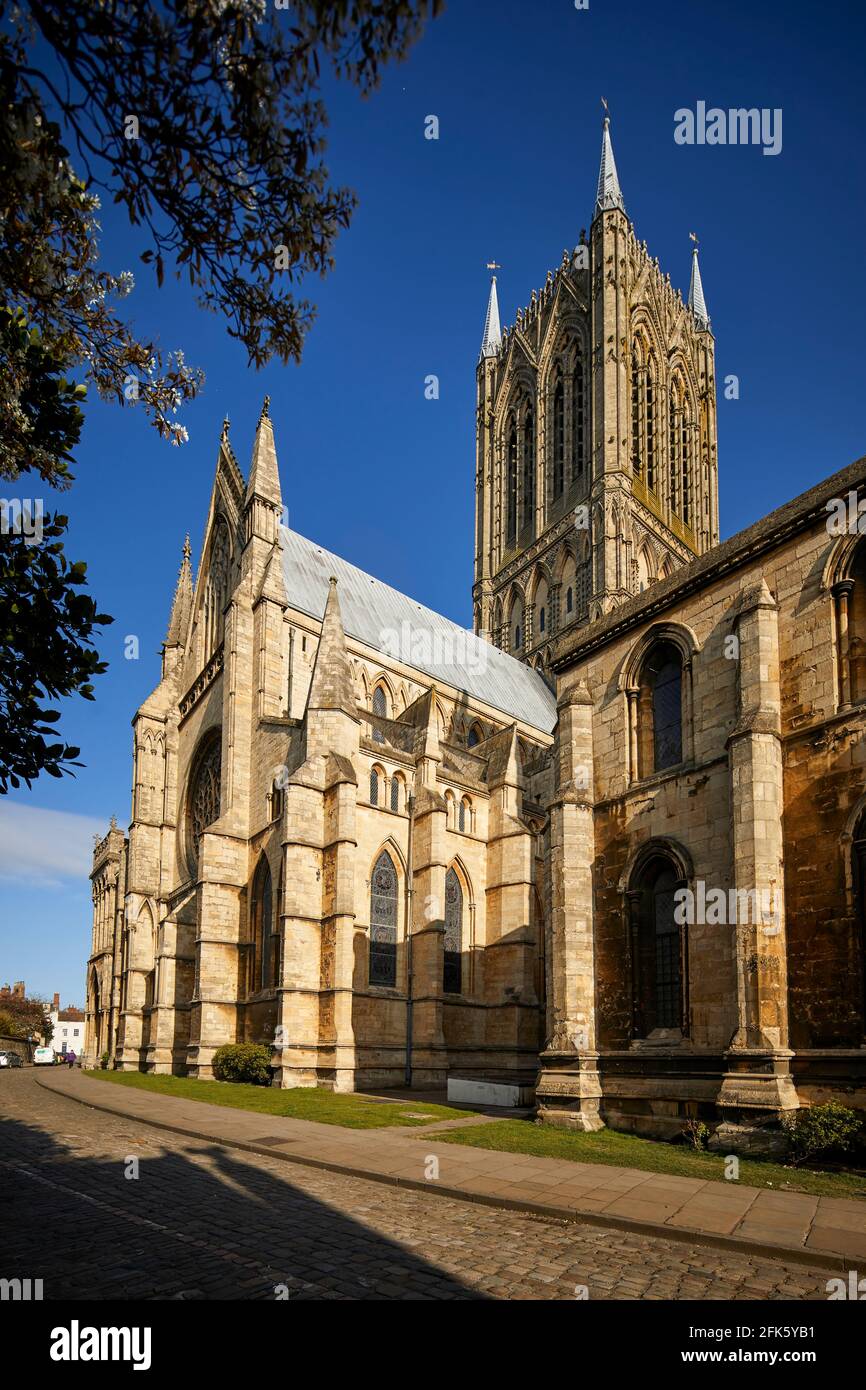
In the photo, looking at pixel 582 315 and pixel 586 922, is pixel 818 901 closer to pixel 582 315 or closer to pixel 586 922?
pixel 586 922

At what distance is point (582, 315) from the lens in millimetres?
65250

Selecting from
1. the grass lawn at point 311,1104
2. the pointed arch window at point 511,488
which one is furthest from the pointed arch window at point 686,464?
the grass lawn at point 311,1104

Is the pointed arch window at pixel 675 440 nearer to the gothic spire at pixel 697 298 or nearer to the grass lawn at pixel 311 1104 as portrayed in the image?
the gothic spire at pixel 697 298

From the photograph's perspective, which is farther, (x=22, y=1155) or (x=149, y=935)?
(x=149, y=935)

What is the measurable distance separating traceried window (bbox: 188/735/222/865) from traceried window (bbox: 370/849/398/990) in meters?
11.0

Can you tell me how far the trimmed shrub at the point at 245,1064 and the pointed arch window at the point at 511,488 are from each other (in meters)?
45.4

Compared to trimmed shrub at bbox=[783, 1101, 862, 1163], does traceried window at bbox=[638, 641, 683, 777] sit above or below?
above

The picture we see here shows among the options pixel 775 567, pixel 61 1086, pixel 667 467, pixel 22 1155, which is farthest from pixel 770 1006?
pixel 667 467

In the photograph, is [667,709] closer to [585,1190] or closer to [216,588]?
[585,1190]

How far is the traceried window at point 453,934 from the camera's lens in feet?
113

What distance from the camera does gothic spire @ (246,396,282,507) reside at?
131 ft

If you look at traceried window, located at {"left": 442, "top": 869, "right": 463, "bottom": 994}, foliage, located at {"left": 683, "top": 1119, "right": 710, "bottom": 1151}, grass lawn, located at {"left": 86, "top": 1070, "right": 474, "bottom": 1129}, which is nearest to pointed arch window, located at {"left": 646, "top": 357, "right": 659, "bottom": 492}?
traceried window, located at {"left": 442, "top": 869, "right": 463, "bottom": 994}

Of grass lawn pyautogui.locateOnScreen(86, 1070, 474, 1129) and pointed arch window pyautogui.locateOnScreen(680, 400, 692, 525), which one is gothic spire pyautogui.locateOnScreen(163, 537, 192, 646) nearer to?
grass lawn pyautogui.locateOnScreen(86, 1070, 474, 1129)

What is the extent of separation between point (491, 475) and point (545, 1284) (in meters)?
67.4
